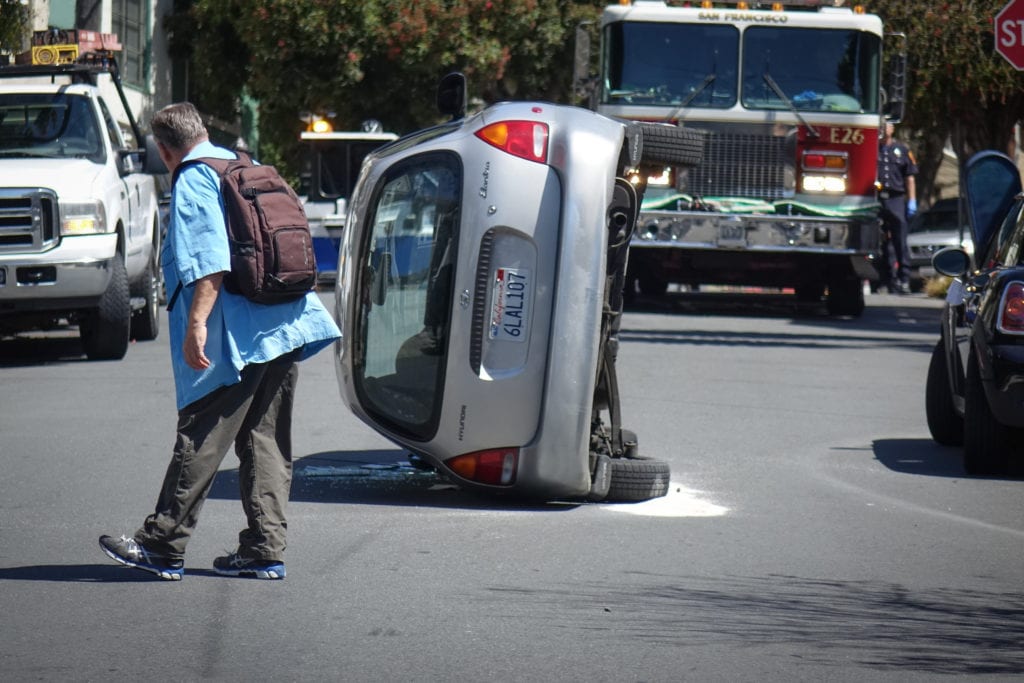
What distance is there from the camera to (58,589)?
6227 millimetres

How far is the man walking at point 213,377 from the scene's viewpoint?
6270mm

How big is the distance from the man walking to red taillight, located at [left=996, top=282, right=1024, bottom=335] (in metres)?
3.91

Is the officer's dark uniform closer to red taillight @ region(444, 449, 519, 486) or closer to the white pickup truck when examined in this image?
the white pickup truck

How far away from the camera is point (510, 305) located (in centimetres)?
777

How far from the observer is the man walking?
6.27 meters

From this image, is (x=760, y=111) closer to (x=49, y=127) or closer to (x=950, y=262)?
(x=49, y=127)

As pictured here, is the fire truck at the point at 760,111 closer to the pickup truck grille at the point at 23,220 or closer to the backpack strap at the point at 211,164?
the pickup truck grille at the point at 23,220

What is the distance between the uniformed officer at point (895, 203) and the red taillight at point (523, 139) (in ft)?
42.5

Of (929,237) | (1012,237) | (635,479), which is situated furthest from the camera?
Answer: (929,237)

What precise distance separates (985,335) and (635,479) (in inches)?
85.2

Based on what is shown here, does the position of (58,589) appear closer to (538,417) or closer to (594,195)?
(538,417)

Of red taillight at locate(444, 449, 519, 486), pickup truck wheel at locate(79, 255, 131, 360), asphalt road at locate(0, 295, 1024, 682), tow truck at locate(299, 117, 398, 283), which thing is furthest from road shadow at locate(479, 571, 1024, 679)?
tow truck at locate(299, 117, 398, 283)

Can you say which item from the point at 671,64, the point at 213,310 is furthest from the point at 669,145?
the point at 671,64

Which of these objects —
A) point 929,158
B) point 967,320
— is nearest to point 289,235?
point 967,320
